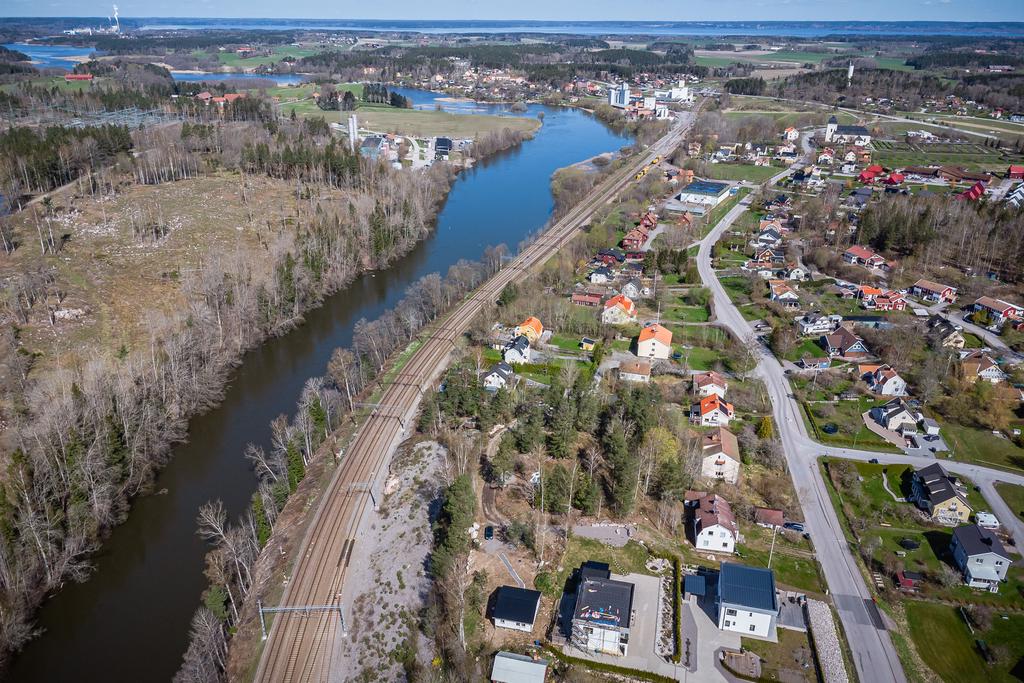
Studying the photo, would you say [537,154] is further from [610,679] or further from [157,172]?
[610,679]

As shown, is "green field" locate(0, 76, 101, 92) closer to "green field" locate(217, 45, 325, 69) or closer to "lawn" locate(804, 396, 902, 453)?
"green field" locate(217, 45, 325, 69)

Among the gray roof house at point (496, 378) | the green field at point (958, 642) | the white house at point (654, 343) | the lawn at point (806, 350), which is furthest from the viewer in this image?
the lawn at point (806, 350)

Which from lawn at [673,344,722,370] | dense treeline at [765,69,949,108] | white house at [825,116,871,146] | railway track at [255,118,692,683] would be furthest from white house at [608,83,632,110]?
lawn at [673,344,722,370]

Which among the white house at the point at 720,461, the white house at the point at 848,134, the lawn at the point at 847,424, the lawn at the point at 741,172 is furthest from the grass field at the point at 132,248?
the white house at the point at 848,134

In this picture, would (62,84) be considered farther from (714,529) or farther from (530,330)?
(714,529)

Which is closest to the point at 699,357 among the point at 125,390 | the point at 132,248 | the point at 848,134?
the point at 125,390

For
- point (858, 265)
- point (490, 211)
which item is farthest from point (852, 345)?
point (490, 211)

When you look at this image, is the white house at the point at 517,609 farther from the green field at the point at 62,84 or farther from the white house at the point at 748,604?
the green field at the point at 62,84
